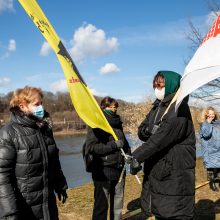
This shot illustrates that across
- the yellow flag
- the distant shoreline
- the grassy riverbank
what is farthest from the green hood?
the distant shoreline

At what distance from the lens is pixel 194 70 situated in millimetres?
3289

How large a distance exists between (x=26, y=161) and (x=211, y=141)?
19.7ft

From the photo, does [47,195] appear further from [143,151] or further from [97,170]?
[97,170]

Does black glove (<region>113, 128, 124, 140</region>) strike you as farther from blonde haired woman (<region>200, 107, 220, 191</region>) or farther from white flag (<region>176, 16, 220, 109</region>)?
blonde haired woman (<region>200, 107, 220, 191</region>)

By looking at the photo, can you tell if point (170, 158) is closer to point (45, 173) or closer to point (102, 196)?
point (45, 173)

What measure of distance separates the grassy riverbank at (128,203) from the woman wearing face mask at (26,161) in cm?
272

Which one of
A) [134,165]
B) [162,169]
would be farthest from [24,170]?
[162,169]

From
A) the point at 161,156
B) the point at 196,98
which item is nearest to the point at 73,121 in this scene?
the point at 196,98

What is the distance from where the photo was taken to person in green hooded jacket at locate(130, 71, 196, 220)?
381 centimetres

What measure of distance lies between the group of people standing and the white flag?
0.57 meters

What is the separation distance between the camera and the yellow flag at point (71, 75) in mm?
3818

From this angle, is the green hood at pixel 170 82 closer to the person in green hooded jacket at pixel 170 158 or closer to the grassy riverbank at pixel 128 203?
the person in green hooded jacket at pixel 170 158

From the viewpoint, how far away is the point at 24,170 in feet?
12.0

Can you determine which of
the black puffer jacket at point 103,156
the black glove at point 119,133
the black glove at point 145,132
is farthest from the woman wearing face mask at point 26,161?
the black glove at point 119,133
